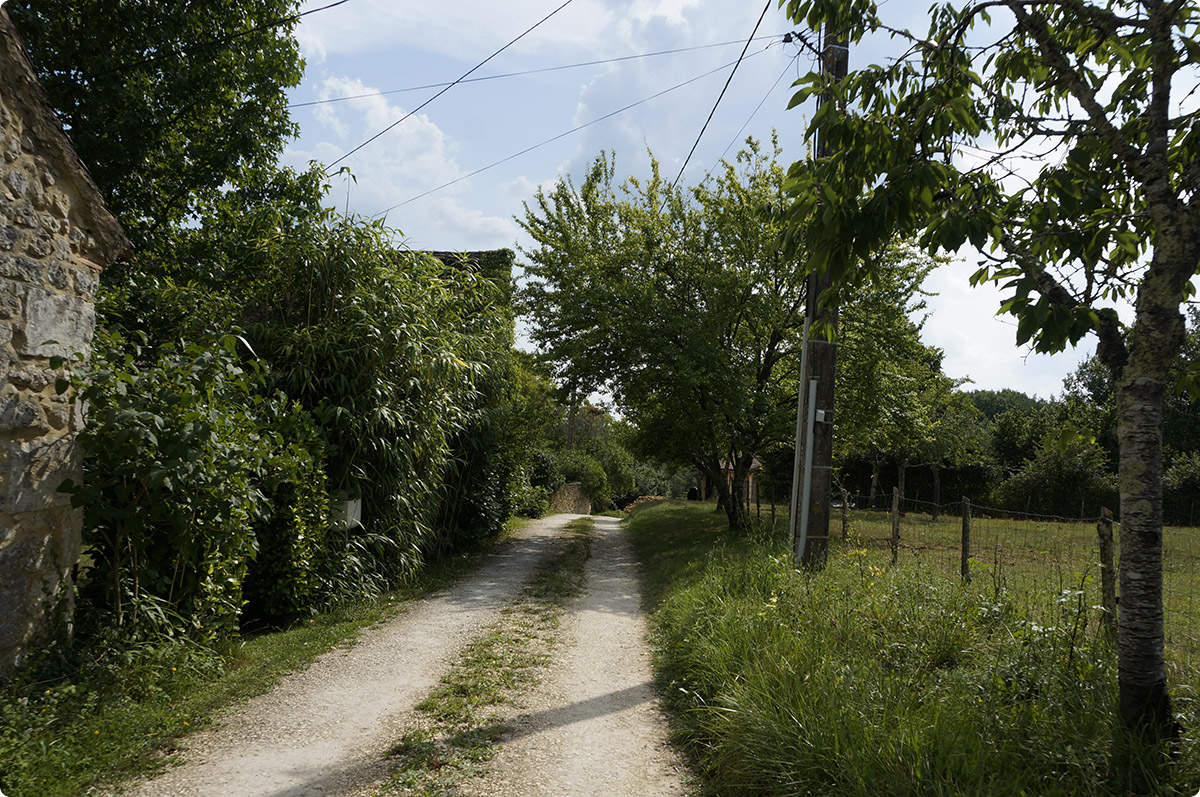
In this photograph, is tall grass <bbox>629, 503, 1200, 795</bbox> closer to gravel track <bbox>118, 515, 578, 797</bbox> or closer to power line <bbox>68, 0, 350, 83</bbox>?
gravel track <bbox>118, 515, 578, 797</bbox>

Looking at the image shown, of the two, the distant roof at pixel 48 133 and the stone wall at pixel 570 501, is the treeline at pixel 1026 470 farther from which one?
the distant roof at pixel 48 133

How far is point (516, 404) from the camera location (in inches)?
553

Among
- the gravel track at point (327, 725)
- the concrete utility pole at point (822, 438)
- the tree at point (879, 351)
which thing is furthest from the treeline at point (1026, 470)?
the gravel track at point (327, 725)

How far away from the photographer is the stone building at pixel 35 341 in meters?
3.98

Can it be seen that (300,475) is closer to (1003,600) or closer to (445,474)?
(445,474)

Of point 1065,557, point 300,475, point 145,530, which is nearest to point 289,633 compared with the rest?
point 300,475

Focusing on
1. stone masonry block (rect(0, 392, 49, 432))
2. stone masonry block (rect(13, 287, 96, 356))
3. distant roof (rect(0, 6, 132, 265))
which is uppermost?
distant roof (rect(0, 6, 132, 265))

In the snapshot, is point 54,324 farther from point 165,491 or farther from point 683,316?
point 683,316

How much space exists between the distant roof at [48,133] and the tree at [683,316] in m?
9.72

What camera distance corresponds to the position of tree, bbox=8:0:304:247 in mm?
8828

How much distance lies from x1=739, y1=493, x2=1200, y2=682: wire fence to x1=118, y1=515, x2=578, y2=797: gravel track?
13.7 ft

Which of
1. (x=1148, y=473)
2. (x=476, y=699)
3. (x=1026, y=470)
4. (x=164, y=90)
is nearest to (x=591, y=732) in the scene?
(x=476, y=699)

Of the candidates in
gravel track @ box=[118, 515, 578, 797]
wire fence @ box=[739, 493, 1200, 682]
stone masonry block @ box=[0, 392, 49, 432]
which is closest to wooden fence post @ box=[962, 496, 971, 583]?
wire fence @ box=[739, 493, 1200, 682]

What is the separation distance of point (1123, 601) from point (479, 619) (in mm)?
6021
